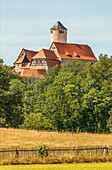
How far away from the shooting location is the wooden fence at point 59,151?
73.7 ft

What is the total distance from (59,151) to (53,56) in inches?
4408

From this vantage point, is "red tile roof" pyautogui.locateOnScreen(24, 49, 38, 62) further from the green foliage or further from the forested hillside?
the green foliage

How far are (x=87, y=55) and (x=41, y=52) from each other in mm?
19639

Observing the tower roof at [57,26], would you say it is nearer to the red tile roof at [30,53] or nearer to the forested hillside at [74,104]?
the red tile roof at [30,53]

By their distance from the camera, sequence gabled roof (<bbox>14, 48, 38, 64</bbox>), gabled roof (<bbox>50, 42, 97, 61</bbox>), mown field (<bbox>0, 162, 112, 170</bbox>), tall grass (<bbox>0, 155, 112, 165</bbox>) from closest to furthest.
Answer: mown field (<bbox>0, 162, 112, 170</bbox>), tall grass (<bbox>0, 155, 112, 165</bbox>), gabled roof (<bbox>50, 42, 97, 61</bbox>), gabled roof (<bbox>14, 48, 38, 64</bbox>)

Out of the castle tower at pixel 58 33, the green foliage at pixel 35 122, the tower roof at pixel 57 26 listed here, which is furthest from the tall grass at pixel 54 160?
the tower roof at pixel 57 26

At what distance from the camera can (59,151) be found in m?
23.1

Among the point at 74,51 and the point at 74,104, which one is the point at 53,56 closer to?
the point at 74,51

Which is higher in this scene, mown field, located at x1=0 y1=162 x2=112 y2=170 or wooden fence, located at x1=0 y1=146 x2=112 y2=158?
wooden fence, located at x1=0 y1=146 x2=112 y2=158

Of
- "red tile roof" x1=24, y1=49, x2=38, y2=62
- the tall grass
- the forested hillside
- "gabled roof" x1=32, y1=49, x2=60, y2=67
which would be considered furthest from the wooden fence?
"red tile roof" x1=24, y1=49, x2=38, y2=62

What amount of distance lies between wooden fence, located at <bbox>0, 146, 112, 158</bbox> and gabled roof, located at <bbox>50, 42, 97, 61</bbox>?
112 meters

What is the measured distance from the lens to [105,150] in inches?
947

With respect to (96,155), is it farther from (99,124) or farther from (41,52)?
(41,52)

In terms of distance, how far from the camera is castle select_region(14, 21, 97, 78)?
131m
